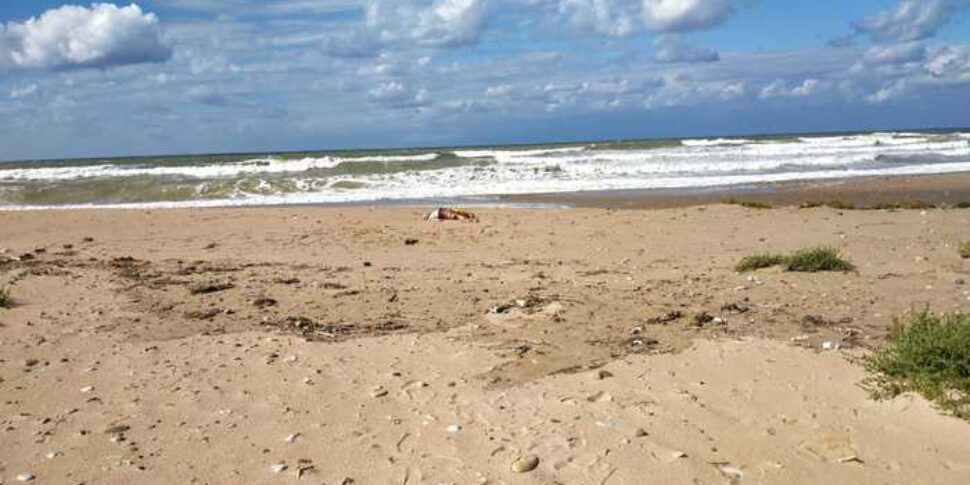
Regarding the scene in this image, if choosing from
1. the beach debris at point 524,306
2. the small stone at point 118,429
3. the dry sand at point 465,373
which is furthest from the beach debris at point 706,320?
the small stone at point 118,429

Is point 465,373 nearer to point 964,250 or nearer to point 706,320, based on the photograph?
point 706,320

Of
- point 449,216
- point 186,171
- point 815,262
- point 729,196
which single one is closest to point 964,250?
point 815,262

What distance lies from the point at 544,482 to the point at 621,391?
3.43ft

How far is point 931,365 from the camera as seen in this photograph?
3996 mm

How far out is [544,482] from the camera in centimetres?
Answer: 329

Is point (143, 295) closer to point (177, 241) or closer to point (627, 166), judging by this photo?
point (177, 241)

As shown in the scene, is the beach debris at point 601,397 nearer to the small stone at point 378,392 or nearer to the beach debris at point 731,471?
the beach debris at point 731,471

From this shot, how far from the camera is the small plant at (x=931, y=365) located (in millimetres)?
3869

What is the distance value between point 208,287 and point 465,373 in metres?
3.46

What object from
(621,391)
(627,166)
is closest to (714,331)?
(621,391)

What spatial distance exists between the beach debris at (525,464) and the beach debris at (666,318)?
7.50 feet

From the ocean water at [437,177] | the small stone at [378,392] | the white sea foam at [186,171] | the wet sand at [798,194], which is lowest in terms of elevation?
the wet sand at [798,194]

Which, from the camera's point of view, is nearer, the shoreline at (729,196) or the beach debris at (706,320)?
the beach debris at (706,320)

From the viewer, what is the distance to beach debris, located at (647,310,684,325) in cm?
552
